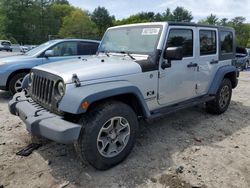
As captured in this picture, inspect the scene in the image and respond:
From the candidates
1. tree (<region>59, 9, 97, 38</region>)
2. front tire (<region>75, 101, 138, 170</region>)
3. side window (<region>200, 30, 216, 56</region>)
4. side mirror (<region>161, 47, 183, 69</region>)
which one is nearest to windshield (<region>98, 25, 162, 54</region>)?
side mirror (<region>161, 47, 183, 69</region>)

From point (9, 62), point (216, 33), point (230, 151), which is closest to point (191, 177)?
point (230, 151)

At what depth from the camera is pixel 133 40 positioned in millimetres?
4234

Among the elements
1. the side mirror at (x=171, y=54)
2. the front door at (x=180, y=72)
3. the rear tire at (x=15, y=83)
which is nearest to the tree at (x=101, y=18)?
the rear tire at (x=15, y=83)

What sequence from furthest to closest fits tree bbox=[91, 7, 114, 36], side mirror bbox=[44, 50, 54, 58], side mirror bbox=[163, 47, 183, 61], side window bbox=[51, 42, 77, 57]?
1. tree bbox=[91, 7, 114, 36]
2. side window bbox=[51, 42, 77, 57]
3. side mirror bbox=[44, 50, 54, 58]
4. side mirror bbox=[163, 47, 183, 61]

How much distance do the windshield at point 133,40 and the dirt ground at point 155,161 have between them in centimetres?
150

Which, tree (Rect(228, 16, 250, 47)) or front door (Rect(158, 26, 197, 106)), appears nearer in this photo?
front door (Rect(158, 26, 197, 106))

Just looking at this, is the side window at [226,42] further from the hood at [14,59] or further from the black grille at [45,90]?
the hood at [14,59]

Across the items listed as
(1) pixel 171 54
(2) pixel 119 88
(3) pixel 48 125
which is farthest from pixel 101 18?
(3) pixel 48 125

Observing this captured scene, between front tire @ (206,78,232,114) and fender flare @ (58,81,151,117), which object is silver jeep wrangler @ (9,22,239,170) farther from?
front tire @ (206,78,232,114)

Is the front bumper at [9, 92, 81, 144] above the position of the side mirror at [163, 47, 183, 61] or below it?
below

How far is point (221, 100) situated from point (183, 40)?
1.95 metres

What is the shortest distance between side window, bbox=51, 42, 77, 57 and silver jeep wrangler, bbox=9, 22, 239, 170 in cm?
264

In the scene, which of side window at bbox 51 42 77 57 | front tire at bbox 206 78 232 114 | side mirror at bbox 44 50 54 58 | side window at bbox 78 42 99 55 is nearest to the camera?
front tire at bbox 206 78 232 114

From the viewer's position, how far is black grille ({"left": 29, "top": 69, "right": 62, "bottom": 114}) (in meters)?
3.16
